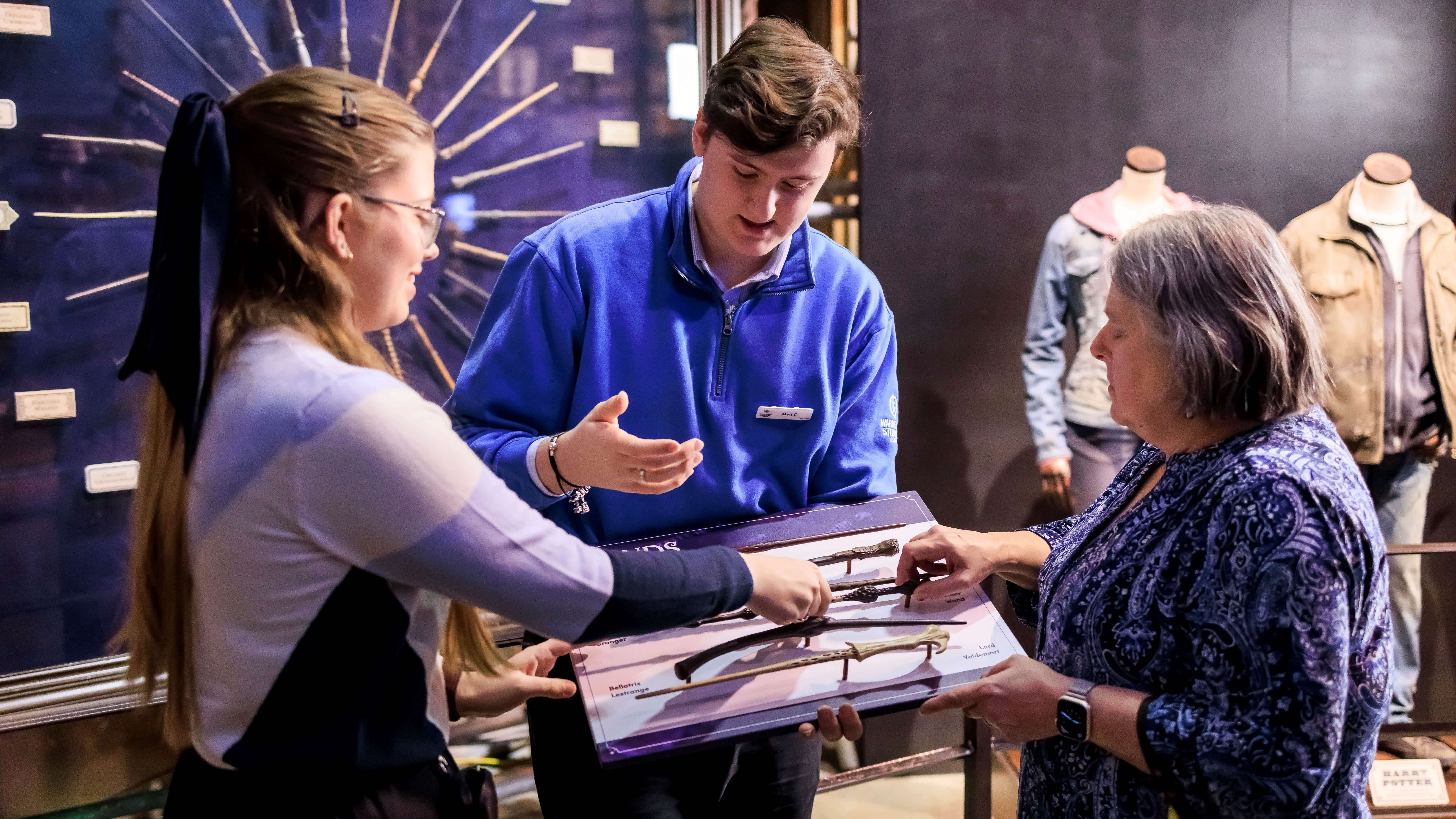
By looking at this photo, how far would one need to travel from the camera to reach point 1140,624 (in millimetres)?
1325

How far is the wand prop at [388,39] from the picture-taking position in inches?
128

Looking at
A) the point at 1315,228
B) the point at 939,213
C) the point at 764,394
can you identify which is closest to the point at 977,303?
the point at 939,213

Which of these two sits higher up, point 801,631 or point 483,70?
point 483,70

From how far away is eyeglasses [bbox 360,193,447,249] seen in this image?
46.5 inches

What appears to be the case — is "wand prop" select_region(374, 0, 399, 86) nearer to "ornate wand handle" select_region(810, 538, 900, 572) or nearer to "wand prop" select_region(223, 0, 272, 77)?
"wand prop" select_region(223, 0, 272, 77)

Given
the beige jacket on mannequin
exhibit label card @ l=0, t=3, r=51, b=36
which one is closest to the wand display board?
exhibit label card @ l=0, t=3, r=51, b=36

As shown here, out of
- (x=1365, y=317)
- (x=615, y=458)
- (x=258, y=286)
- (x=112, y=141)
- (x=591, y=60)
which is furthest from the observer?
(x=1365, y=317)

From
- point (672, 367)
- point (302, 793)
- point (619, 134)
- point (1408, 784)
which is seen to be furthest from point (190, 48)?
point (1408, 784)

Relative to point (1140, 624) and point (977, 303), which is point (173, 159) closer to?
point (1140, 624)

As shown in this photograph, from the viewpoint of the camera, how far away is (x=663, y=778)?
1.59 meters

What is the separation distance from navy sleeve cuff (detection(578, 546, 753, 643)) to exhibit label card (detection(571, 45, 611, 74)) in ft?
8.59

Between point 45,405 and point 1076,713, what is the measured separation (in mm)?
2880

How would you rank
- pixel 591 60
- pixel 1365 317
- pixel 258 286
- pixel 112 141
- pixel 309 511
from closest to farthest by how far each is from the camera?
pixel 309 511, pixel 258 286, pixel 112 141, pixel 591 60, pixel 1365 317

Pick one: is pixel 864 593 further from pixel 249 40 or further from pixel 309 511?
pixel 249 40
